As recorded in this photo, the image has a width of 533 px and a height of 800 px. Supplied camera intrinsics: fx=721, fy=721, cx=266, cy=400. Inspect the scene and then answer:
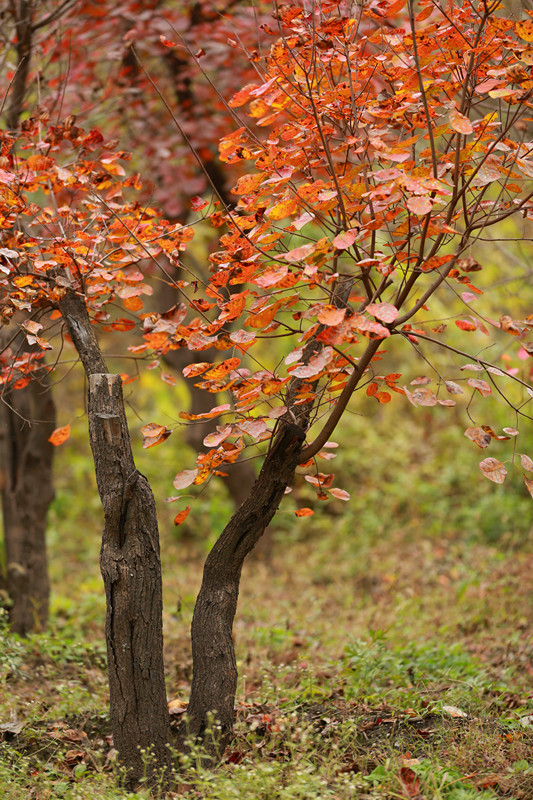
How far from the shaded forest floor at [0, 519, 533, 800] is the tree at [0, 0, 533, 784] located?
28 centimetres

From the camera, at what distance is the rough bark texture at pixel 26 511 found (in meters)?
4.42

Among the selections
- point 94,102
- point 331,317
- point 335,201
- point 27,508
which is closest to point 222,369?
point 331,317

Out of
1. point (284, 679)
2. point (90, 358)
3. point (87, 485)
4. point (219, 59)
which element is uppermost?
point (219, 59)

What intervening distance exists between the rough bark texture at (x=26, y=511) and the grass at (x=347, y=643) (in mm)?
227

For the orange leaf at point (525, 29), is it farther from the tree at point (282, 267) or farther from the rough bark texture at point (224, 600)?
the rough bark texture at point (224, 600)

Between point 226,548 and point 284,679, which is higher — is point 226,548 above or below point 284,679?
above

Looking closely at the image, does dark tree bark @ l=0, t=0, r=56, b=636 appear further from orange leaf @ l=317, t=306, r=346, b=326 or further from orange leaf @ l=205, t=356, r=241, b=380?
orange leaf @ l=317, t=306, r=346, b=326

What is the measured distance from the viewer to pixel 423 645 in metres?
4.05

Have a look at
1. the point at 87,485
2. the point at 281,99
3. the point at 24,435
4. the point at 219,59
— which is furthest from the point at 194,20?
the point at 87,485

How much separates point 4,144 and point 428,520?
18.1 ft

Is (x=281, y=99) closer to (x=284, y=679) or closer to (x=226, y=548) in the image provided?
(x=226, y=548)

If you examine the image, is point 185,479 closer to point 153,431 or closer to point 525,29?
point 153,431

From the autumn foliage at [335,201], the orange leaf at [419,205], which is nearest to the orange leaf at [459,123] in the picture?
the autumn foliage at [335,201]

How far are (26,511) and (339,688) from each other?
89.3 inches
